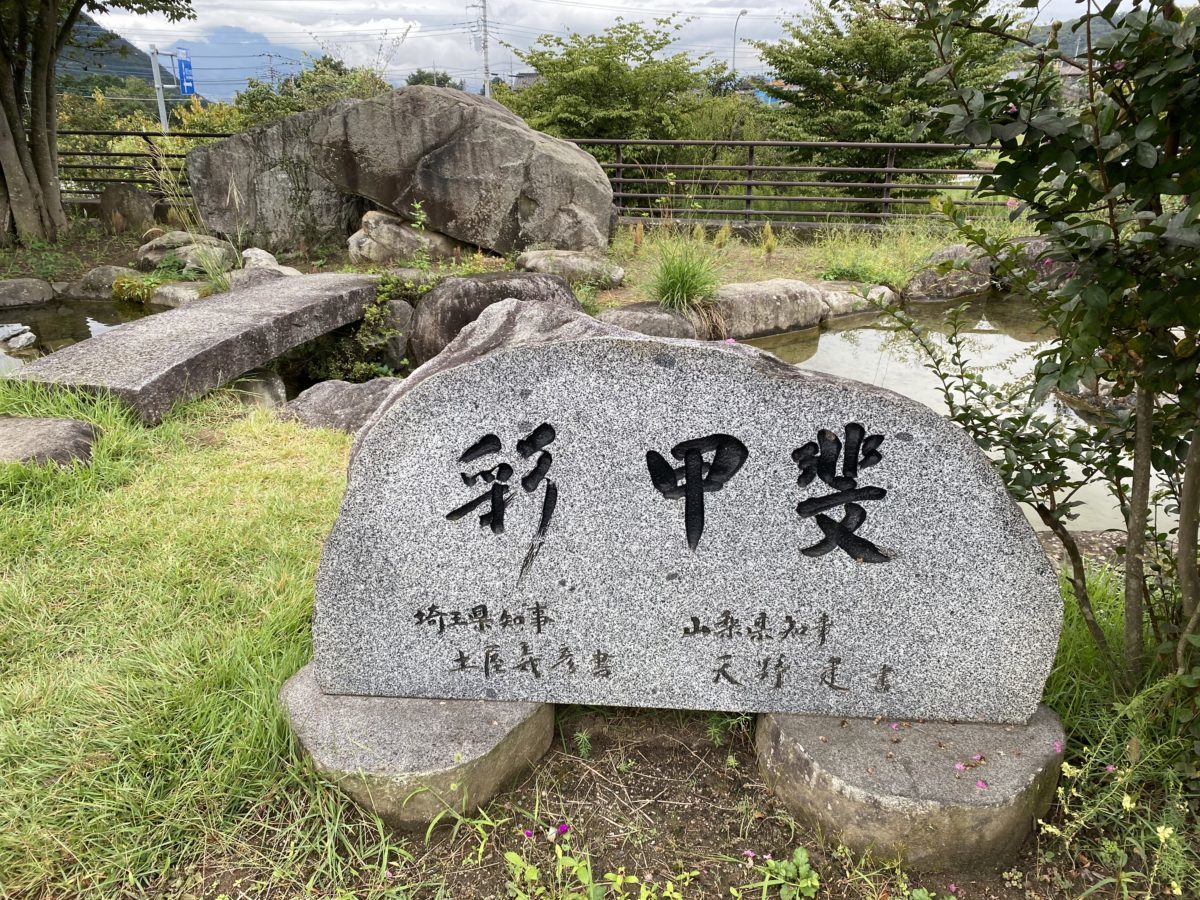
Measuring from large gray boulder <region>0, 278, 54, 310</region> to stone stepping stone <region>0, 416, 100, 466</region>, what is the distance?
17.4ft

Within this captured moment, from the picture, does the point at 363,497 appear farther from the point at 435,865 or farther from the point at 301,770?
the point at 435,865

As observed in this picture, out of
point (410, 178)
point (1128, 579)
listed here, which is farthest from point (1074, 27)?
point (410, 178)

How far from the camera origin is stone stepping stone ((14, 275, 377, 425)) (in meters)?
4.02

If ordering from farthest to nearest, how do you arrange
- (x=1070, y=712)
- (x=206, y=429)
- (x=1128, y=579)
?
(x=206, y=429), (x=1070, y=712), (x=1128, y=579)

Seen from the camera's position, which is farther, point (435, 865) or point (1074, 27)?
point (435, 865)

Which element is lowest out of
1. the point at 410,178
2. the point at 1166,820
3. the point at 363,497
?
the point at 1166,820

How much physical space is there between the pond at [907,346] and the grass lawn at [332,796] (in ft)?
Answer: 10.9

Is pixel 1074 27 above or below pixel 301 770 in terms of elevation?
above

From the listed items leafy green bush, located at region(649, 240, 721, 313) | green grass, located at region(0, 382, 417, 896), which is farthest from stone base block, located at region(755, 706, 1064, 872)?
leafy green bush, located at region(649, 240, 721, 313)

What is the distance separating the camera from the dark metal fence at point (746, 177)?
10570mm

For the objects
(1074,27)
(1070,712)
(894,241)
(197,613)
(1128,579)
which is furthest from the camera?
(894,241)

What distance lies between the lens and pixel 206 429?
4.11 metres

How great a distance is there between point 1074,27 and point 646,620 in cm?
150

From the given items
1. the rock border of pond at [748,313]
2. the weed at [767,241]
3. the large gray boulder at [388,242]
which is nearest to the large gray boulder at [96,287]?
the large gray boulder at [388,242]
